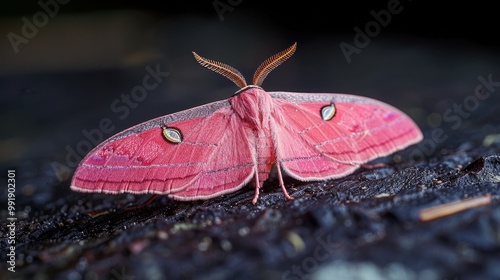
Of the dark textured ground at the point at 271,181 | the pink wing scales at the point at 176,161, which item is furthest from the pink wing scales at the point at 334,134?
the pink wing scales at the point at 176,161

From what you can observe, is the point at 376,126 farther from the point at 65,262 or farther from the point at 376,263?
the point at 65,262

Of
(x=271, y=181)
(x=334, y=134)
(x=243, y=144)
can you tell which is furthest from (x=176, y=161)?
(x=334, y=134)

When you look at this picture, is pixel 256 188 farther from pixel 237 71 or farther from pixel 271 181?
pixel 237 71

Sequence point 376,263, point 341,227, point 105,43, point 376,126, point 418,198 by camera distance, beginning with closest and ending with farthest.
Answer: point 376,263 < point 341,227 < point 418,198 < point 376,126 < point 105,43

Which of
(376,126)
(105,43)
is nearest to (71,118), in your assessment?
(105,43)

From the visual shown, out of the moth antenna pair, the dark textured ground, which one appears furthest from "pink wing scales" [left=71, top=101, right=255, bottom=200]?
the moth antenna pair

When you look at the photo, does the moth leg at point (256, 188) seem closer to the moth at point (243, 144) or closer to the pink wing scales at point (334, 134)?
the moth at point (243, 144)
